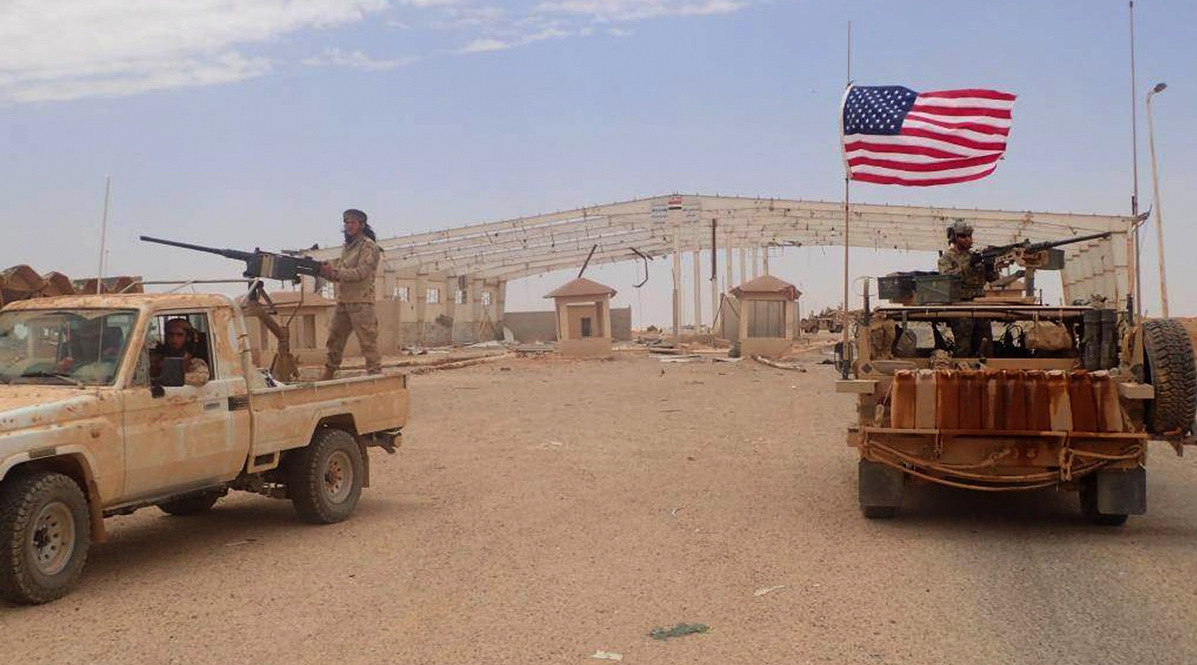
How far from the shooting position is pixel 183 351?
781 centimetres

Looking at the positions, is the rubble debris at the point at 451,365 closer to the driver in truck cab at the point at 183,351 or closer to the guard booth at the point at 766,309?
the guard booth at the point at 766,309

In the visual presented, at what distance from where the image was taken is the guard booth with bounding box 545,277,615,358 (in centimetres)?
3475

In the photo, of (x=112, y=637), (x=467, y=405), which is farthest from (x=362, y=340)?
(x=112, y=637)

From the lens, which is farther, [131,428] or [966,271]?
Answer: [966,271]

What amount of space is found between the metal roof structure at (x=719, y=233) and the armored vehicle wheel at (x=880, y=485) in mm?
24341

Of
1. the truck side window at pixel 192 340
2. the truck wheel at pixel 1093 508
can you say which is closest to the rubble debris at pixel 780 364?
the truck wheel at pixel 1093 508

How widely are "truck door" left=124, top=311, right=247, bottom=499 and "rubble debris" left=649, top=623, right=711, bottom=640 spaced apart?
348 cm

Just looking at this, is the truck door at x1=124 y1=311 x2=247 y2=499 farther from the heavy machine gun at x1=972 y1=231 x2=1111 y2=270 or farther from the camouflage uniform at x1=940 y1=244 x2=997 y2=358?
the heavy machine gun at x1=972 y1=231 x2=1111 y2=270

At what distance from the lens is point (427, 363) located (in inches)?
1184

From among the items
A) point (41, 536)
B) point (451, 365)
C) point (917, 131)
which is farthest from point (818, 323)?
point (41, 536)

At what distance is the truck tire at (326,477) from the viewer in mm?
8617

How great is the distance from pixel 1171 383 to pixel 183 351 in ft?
23.8

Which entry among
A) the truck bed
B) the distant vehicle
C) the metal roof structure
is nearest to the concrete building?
the metal roof structure

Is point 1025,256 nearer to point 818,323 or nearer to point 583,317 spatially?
point 583,317
